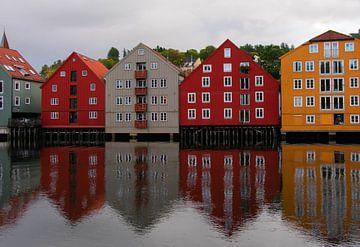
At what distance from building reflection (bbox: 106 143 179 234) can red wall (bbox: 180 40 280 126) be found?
32.7m

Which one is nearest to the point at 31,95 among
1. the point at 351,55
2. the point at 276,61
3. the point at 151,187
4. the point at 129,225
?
the point at 276,61

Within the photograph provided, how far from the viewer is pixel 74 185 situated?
21.9 m

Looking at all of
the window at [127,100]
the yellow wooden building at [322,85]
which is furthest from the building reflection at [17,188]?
the yellow wooden building at [322,85]

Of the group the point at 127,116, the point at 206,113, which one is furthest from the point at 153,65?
the point at 206,113

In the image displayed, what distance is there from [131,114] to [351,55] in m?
33.0

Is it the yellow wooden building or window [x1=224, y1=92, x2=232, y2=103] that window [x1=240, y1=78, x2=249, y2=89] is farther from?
the yellow wooden building

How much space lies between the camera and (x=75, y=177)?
82.0 ft

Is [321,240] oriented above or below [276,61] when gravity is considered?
below

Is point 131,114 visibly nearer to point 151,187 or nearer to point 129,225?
point 151,187

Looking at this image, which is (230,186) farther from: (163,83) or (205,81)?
(163,83)

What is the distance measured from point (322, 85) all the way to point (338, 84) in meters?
2.12

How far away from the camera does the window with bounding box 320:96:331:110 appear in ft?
198

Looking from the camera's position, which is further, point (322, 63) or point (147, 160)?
point (322, 63)

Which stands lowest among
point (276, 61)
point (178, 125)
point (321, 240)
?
point (321, 240)
